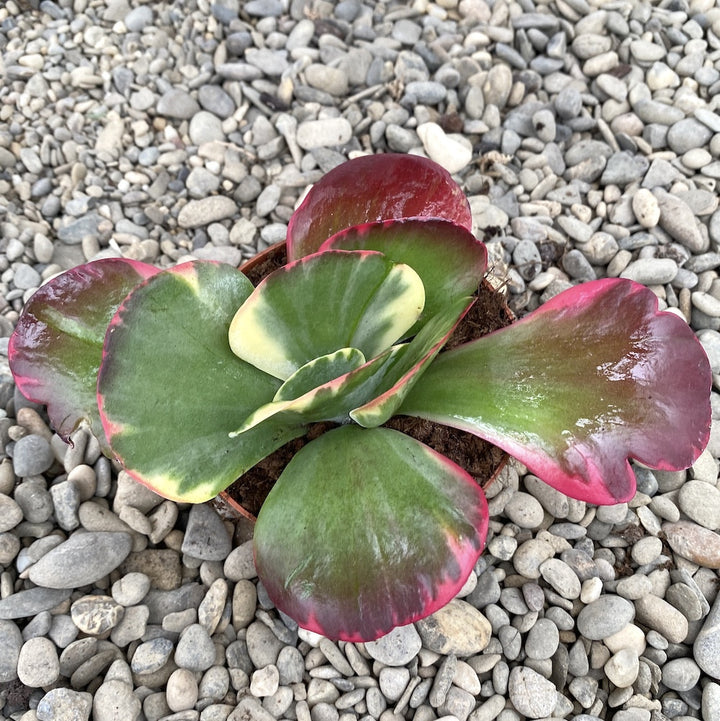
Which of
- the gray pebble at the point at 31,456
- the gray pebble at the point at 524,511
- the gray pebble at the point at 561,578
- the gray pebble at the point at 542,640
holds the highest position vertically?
the gray pebble at the point at 31,456

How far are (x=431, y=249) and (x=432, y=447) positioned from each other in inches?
12.0

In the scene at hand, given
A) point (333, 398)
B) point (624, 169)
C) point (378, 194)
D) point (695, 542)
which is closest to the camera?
point (333, 398)

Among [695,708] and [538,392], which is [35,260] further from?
[695,708]

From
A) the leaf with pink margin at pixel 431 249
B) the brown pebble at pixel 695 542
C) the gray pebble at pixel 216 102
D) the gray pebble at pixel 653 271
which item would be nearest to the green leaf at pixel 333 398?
the leaf with pink margin at pixel 431 249

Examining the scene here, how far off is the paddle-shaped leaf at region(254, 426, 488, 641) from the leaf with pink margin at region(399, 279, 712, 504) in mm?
79

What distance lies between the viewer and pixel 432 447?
96cm

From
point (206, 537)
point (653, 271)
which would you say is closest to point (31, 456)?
point (206, 537)

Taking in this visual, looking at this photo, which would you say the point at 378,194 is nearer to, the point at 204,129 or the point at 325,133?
the point at 325,133

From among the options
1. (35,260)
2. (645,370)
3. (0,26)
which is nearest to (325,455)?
(645,370)

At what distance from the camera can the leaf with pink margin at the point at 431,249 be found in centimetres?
75

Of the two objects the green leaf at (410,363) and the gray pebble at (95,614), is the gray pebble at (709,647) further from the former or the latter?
the gray pebble at (95,614)

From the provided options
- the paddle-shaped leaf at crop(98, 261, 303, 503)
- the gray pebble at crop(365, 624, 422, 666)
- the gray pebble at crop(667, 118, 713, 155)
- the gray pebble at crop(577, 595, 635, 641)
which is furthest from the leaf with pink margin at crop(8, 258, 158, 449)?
the gray pebble at crop(667, 118, 713, 155)

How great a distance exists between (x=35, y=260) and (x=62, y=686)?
31.5 inches

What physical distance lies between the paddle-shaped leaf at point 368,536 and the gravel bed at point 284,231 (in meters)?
0.28
